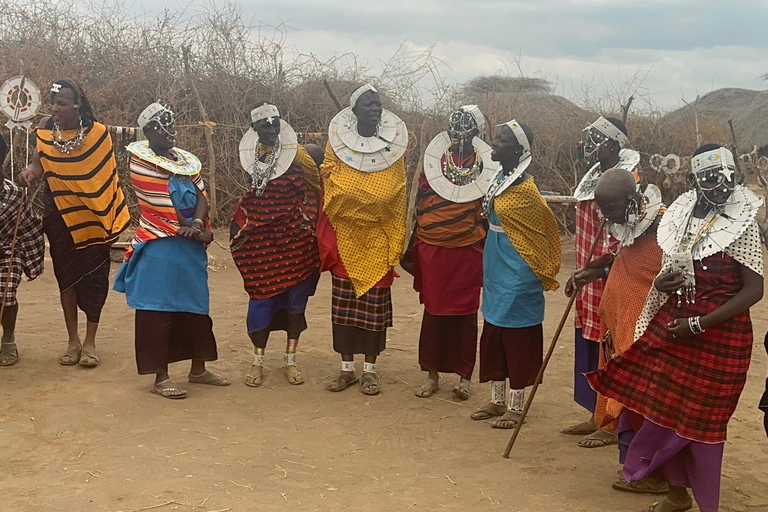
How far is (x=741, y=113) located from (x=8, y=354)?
2132cm

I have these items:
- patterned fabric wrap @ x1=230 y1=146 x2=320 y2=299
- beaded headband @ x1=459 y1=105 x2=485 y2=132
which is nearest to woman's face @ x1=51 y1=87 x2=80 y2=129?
patterned fabric wrap @ x1=230 y1=146 x2=320 y2=299

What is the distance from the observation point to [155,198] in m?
5.00

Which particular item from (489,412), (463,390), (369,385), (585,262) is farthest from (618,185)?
(369,385)

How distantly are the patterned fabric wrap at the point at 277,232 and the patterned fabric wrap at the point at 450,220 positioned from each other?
0.81 metres

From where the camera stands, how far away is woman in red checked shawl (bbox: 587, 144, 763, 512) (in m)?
3.20

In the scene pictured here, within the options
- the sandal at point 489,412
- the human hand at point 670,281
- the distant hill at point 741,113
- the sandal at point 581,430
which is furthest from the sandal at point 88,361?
the distant hill at point 741,113

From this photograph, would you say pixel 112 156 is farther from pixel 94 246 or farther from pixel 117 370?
pixel 117 370

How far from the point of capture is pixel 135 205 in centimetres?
1106

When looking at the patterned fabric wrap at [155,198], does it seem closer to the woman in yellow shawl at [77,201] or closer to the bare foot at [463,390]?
the woman in yellow shawl at [77,201]

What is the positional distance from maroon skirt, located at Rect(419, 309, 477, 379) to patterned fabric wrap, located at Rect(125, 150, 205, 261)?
1.79 meters

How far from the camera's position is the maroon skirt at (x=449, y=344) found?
5.29 m

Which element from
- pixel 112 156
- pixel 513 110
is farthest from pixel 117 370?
pixel 513 110

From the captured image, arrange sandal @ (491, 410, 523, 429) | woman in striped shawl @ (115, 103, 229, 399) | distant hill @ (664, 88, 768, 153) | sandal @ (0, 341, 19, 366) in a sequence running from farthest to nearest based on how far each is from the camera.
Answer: distant hill @ (664, 88, 768, 153), sandal @ (0, 341, 19, 366), woman in striped shawl @ (115, 103, 229, 399), sandal @ (491, 410, 523, 429)

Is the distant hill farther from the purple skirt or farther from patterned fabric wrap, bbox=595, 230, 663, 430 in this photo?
the purple skirt
